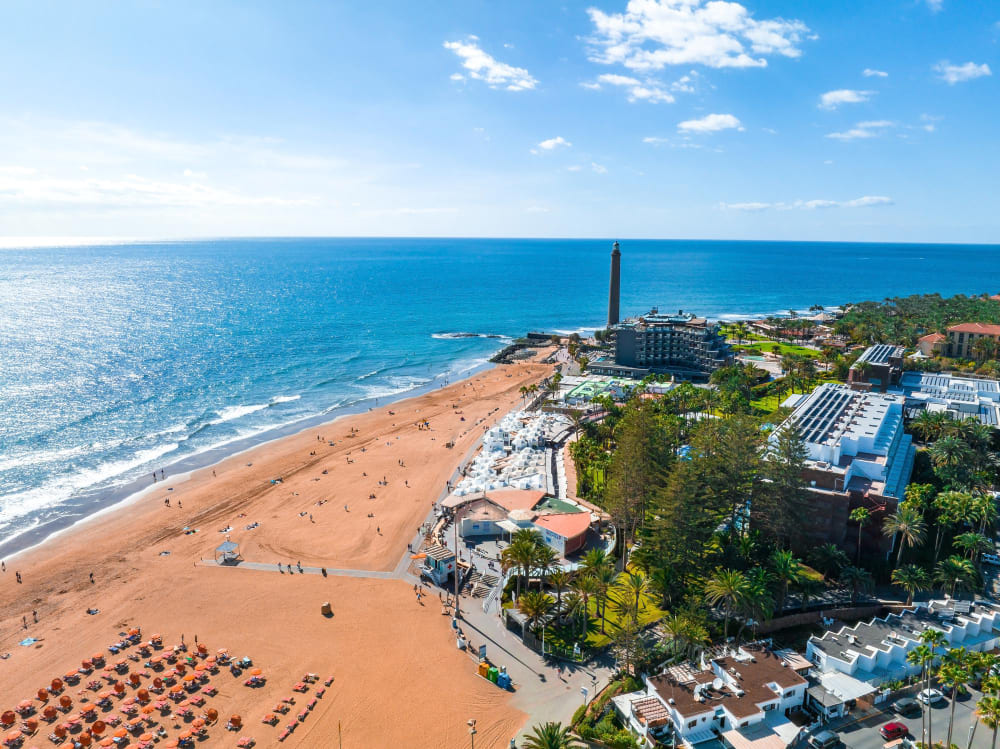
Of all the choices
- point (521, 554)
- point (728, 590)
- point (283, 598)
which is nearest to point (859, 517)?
point (728, 590)

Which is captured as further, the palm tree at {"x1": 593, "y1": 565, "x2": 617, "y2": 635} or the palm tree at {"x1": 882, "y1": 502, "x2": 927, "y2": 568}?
the palm tree at {"x1": 882, "y1": 502, "x2": 927, "y2": 568}

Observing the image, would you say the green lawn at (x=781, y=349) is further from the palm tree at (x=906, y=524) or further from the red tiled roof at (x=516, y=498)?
the palm tree at (x=906, y=524)

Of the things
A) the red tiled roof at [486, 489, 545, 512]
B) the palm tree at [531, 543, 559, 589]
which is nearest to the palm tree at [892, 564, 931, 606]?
the palm tree at [531, 543, 559, 589]

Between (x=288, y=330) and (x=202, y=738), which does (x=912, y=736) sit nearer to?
(x=202, y=738)

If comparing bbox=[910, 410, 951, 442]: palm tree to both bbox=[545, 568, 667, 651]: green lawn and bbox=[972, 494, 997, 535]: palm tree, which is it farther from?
bbox=[545, 568, 667, 651]: green lawn

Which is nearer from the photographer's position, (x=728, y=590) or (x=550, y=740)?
(x=550, y=740)

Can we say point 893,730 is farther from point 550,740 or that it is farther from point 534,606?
point 534,606
